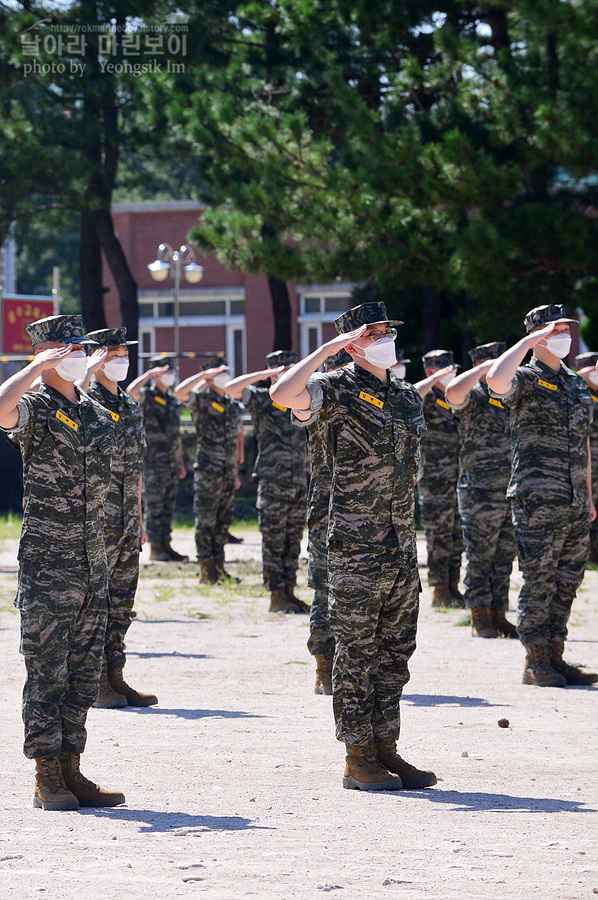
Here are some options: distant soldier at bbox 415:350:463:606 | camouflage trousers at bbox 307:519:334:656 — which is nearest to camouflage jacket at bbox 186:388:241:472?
distant soldier at bbox 415:350:463:606

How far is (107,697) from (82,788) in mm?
2261

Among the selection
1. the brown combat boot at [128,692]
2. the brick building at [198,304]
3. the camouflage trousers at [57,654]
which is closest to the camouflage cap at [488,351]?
the brown combat boot at [128,692]

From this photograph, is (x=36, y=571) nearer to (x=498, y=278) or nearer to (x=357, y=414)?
(x=357, y=414)

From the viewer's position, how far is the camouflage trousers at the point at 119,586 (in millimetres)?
7898

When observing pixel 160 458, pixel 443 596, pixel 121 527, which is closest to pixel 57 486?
pixel 121 527

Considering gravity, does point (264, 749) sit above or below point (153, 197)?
below

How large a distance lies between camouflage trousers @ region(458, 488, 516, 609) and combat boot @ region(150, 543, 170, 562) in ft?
20.9

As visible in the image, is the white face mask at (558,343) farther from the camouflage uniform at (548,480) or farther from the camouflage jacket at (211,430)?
the camouflage jacket at (211,430)

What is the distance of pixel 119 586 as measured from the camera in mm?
7922

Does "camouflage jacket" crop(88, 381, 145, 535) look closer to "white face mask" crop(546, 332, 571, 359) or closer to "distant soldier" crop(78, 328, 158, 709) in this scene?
"distant soldier" crop(78, 328, 158, 709)

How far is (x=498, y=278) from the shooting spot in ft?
58.1

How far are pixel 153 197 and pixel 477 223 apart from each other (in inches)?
1723

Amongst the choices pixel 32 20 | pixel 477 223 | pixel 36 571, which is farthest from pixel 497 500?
pixel 32 20

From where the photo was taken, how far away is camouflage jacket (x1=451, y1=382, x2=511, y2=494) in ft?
33.7
